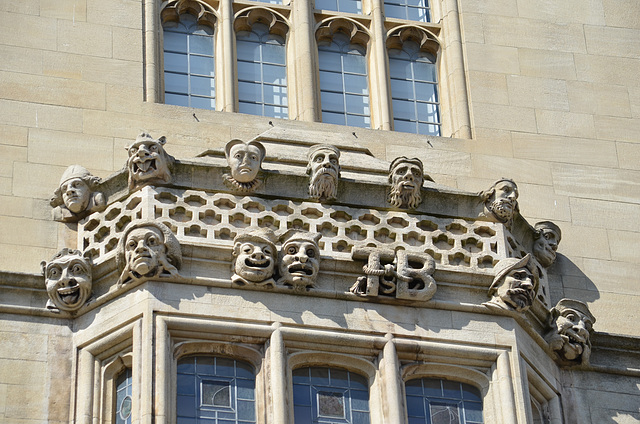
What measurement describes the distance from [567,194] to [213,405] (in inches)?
216

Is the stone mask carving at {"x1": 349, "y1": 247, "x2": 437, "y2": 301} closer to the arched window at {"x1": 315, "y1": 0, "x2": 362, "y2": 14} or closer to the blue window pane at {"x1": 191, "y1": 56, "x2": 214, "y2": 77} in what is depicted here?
the blue window pane at {"x1": 191, "y1": 56, "x2": 214, "y2": 77}

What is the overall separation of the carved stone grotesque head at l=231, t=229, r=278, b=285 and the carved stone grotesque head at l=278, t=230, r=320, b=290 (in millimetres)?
111

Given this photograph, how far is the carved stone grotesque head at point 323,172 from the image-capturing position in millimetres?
22109

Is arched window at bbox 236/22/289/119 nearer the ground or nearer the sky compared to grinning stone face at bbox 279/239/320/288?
nearer the sky

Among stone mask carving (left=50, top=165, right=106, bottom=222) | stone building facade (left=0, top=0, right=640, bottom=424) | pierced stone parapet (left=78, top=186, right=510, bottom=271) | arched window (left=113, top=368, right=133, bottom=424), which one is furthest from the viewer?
stone mask carving (left=50, top=165, right=106, bottom=222)

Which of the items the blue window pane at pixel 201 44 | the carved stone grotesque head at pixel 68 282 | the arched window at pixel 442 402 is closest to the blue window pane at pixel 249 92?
the blue window pane at pixel 201 44

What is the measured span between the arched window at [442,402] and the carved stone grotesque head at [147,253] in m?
2.59

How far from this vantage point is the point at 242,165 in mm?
22000

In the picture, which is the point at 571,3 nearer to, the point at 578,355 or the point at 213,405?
the point at 578,355

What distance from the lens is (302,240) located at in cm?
2145

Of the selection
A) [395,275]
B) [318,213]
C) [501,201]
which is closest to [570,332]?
[501,201]

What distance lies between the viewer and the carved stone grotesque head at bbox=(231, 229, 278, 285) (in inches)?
834

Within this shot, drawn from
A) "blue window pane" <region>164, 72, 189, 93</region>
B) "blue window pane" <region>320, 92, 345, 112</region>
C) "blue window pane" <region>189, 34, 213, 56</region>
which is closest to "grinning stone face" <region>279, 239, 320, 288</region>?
"blue window pane" <region>320, 92, 345, 112</region>

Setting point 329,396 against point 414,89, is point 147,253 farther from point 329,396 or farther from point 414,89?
point 414,89
